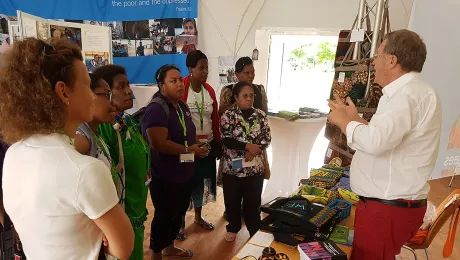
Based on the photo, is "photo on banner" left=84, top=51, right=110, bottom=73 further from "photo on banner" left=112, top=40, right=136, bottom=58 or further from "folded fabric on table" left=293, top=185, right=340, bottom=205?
"folded fabric on table" left=293, top=185, right=340, bottom=205

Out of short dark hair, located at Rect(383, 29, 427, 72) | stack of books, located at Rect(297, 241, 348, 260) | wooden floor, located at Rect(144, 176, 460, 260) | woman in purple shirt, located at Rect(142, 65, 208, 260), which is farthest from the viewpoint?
wooden floor, located at Rect(144, 176, 460, 260)

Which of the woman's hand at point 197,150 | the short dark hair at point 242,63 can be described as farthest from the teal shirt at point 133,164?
the short dark hair at point 242,63

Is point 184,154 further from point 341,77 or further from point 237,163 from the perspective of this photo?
point 341,77

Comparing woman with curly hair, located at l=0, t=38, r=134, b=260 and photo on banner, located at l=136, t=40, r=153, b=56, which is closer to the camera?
woman with curly hair, located at l=0, t=38, r=134, b=260

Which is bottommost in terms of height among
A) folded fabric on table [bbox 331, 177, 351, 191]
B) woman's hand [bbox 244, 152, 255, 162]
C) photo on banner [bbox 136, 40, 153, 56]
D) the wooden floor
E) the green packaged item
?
the wooden floor

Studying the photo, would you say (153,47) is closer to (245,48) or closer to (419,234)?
(245,48)

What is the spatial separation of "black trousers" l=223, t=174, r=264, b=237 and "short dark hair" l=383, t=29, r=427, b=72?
4.55ft

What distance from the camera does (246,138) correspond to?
95.0 inches

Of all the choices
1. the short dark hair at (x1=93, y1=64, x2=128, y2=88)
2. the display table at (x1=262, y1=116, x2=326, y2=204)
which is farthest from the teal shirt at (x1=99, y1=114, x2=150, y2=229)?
the display table at (x1=262, y1=116, x2=326, y2=204)

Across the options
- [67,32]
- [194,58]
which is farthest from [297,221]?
[67,32]

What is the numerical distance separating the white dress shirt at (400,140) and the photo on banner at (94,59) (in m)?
2.55

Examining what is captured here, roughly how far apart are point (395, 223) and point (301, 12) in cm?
287

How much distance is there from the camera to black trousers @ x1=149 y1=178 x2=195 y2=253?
2096 mm

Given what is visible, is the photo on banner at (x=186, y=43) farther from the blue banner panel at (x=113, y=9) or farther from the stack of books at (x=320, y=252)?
the stack of books at (x=320, y=252)
